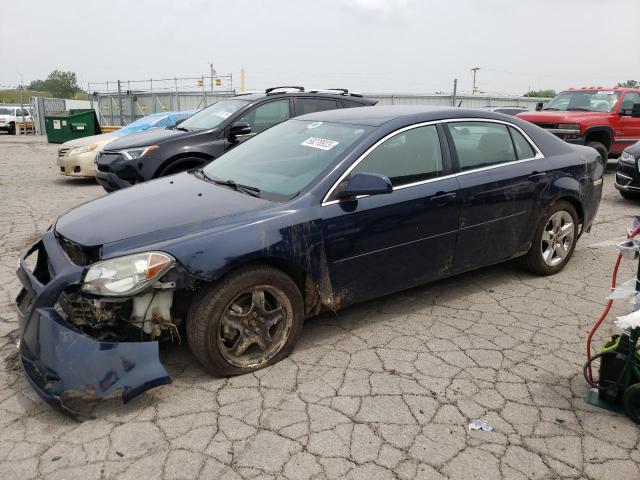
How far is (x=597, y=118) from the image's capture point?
10609mm

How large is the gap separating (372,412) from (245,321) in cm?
92

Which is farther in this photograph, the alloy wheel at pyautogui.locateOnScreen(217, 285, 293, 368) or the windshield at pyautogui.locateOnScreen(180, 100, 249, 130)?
the windshield at pyautogui.locateOnScreen(180, 100, 249, 130)

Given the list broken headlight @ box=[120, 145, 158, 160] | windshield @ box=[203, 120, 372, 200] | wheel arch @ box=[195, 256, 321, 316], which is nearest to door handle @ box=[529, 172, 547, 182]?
windshield @ box=[203, 120, 372, 200]

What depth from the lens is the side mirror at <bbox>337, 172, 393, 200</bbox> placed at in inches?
132

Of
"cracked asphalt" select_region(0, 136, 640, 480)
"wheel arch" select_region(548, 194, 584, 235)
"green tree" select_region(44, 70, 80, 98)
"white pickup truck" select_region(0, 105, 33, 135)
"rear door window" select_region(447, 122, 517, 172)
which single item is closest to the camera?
"cracked asphalt" select_region(0, 136, 640, 480)

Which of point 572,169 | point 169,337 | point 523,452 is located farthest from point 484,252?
point 169,337

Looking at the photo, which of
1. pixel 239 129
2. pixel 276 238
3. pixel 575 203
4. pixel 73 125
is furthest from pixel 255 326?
pixel 73 125

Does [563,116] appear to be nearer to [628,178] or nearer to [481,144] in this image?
[628,178]

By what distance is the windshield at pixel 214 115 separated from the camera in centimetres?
758

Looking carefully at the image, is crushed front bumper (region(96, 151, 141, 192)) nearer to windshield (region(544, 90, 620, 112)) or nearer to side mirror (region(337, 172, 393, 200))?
side mirror (region(337, 172, 393, 200))

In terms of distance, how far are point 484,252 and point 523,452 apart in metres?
1.98

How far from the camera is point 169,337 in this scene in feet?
10.3

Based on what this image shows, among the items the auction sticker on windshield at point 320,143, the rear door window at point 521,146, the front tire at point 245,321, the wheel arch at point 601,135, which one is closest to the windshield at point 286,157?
the auction sticker on windshield at point 320,143

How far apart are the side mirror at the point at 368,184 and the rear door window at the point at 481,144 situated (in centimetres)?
103
